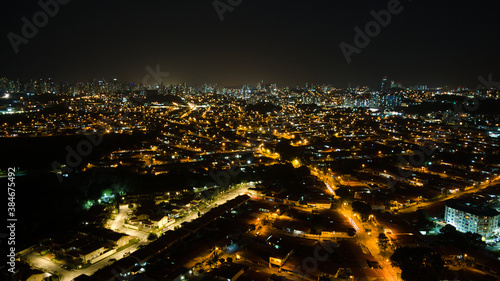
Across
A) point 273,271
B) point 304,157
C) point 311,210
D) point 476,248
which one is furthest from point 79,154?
point 476,248

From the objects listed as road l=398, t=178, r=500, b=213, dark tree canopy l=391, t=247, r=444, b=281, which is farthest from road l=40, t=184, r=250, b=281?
road l=398, t=178, r=500, b=213

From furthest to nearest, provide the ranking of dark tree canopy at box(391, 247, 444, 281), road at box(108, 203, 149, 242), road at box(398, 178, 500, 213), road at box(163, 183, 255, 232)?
road at box(398, 178, 500, 213) < road at box(163, 183, 255, 232) < road at box(108, 203, 149, 242) < dark tree canopy at box(391, 247, 444, 281)

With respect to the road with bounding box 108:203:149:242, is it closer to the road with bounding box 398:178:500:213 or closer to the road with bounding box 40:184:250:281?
the road with bounding box 40:184:250:281

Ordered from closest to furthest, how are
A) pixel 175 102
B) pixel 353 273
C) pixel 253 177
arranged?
1. pixel 353 273
2. pixel 253 177
3. pixel 175 102

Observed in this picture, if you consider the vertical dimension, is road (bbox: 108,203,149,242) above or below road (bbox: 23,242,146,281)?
above

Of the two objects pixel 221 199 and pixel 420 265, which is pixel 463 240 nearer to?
pixel 420 265

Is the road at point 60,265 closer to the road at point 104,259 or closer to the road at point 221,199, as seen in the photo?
the road at point 104,259

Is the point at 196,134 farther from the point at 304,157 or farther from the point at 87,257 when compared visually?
the point at 87,257

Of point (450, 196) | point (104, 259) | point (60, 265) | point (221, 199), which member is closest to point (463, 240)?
point (450, 196)

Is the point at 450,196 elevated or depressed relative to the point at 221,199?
depressed

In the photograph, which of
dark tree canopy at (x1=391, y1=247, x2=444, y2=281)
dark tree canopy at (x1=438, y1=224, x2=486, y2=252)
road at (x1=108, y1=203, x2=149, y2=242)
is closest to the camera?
dark tree canopy at (x1=391, y1=247, x2=444, y2=281)

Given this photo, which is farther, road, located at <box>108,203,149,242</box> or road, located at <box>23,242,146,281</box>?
road, located at <box>108,203,149,242</box>
